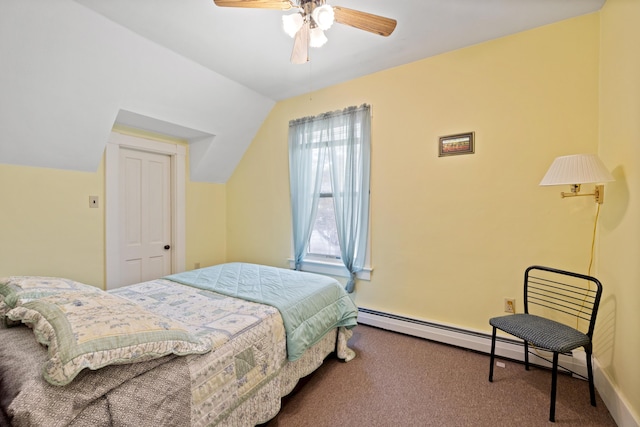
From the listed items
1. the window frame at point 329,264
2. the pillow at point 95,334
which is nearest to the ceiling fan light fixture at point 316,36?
the window frame at point 329,264

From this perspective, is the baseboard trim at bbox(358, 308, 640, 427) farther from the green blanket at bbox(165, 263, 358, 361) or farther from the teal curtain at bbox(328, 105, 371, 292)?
the green blanket at bbox(165, 263, 358, 361)

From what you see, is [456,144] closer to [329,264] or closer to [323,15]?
[323,15]

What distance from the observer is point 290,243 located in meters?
3.47

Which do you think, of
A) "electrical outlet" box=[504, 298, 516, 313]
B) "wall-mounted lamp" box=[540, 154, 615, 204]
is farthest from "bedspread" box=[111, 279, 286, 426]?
"wall-mounted lamp" box=[540, 154, 615, 204]

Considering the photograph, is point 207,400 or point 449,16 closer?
point 207,400

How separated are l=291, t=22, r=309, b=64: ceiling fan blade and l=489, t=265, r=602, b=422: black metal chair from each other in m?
2.28

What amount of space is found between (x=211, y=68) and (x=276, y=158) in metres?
1.25

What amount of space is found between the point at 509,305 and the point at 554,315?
0.96 ft

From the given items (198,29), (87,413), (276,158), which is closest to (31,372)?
(87,413)

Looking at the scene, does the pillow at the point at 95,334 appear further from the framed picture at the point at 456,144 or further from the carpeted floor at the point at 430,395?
the framed picture at the point at 456,144

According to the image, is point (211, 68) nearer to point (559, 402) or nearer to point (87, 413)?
point (87, 413)

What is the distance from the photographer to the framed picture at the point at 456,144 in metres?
2.38

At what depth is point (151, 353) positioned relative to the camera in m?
1.05

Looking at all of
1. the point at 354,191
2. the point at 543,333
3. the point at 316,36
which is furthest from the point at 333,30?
the point at 543,333
